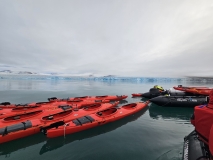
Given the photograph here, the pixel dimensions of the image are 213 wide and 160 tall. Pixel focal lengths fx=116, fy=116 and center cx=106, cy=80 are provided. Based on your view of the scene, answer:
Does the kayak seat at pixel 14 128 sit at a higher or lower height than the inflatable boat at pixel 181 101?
lower

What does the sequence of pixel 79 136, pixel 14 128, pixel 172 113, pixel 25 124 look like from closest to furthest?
pixel 14 128 → pixel 25 124 → pixel 79 136 → pixel 172 113

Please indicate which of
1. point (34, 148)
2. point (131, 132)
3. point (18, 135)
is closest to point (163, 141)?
point (131, 132)

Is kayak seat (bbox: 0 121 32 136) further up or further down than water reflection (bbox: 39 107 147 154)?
further up

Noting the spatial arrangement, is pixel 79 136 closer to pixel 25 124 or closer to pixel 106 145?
pixel 106 145

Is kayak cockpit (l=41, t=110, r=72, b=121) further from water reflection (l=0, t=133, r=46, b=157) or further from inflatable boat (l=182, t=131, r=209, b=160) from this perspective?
inflatable boat (l=182, t=131, r=209, b=160)

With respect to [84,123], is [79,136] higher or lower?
lower

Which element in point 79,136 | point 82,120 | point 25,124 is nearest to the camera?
point 25,124

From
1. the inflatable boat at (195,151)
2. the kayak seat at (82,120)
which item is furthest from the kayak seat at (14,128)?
the inflatable boat at (195,151)

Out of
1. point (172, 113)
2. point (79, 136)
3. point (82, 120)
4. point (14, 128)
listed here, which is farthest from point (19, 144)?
point (172, 113)

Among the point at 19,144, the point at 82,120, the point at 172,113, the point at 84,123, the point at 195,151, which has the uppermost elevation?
the point at 195,151

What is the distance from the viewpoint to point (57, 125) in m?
6.18

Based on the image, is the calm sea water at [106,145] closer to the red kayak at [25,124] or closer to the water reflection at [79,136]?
the water reflection at [79,136]

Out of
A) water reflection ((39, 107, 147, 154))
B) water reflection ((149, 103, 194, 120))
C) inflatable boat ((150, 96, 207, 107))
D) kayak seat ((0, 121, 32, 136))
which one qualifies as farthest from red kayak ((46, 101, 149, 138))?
inflatable boat ((150, 96, 207, 107))

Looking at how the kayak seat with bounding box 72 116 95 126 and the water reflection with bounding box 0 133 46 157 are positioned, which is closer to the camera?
the water reflection with bounding box 0 133 46 157
